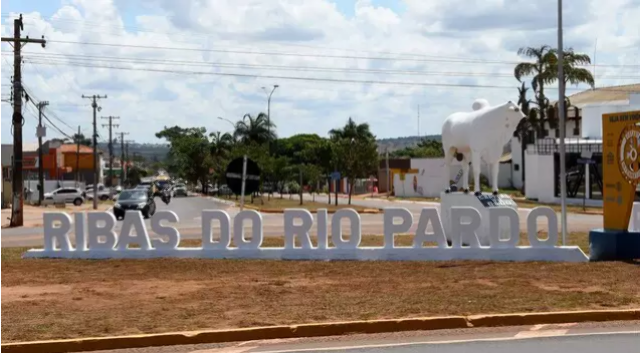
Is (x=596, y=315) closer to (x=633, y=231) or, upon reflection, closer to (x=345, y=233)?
(x=633, y=231)

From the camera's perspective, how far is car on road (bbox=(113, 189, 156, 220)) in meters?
41.1

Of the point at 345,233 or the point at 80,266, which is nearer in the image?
the point at 80,266

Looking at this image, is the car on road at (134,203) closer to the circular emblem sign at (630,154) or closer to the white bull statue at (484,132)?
the white bull statue at (484,132)

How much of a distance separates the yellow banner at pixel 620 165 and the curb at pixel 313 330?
6.94 metres

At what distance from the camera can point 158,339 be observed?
34.7ft

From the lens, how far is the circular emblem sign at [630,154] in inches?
722

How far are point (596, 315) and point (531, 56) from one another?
48138 mm

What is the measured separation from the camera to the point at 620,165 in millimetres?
18859

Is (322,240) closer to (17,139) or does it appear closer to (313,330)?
(313,330)

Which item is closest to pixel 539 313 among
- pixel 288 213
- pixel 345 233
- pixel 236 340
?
pixel 236 340

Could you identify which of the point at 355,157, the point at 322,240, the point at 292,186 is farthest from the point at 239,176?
the point at 292,186

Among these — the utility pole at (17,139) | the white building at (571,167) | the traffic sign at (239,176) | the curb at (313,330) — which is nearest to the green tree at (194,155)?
the white building at (571,167)

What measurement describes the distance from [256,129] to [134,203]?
41.5 meters

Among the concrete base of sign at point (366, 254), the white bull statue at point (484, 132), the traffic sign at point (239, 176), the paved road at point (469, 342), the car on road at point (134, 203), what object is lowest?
the paved road at point (469, 342)
